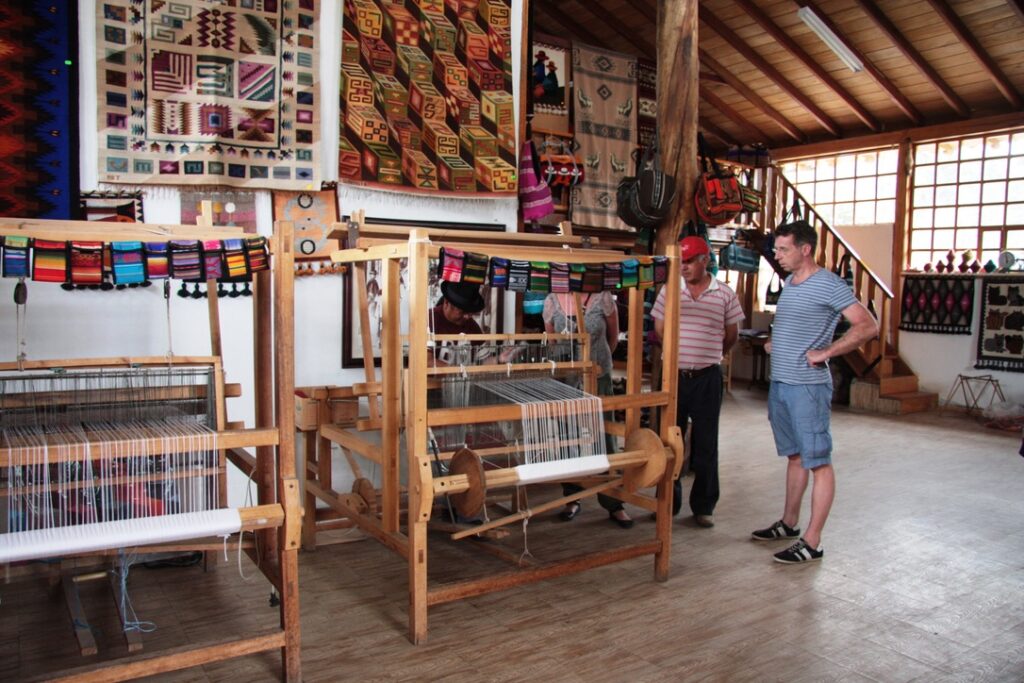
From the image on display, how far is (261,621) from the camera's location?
292 cm

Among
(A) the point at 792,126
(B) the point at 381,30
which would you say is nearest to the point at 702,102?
(A) the point at 792,126

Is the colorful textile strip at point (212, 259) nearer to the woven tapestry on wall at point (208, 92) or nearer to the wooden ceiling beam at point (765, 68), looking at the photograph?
the woven tapestry on wall at point (208, 92)

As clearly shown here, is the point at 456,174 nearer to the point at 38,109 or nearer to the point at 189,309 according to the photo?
the point at 189,309

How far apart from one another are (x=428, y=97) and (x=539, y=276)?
1815 millimetres

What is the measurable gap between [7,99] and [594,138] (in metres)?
4.63

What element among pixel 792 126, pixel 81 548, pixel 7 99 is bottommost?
pixel 81 548

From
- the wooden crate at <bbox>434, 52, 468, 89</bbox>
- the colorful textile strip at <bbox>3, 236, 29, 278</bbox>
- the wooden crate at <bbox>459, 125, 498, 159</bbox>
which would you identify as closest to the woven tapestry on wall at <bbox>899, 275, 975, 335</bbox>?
the wooden crate at <bbox>459, 125, 498, 159</bbox>

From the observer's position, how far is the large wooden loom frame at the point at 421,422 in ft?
8.86

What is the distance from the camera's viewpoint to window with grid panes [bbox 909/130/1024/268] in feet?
27.9

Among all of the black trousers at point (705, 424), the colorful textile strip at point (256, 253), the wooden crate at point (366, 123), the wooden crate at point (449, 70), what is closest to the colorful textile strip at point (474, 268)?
the colorful textile strip at point (256, 253)

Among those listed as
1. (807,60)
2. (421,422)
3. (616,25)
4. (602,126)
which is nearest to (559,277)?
(421,422)

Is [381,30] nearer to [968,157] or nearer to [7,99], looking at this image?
[7,99]

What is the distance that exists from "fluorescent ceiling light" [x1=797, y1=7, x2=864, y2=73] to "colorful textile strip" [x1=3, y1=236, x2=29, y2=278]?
7255mm

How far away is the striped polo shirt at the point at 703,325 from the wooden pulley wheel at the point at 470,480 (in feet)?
5.45
